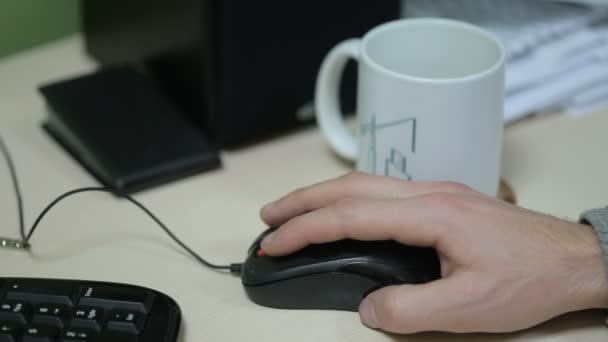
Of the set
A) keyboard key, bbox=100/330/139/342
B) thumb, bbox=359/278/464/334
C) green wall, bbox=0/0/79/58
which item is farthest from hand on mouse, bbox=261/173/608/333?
green wall, bbox=0/0/79/58

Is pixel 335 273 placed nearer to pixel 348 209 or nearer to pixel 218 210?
pixel 348 209

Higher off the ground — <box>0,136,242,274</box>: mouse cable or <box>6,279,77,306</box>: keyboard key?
<box>6,279,77,306</box>: keyboard key

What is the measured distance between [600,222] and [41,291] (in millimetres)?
355

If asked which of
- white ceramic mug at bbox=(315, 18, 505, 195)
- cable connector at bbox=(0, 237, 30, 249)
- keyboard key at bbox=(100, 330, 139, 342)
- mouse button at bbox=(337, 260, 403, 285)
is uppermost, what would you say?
white ceramic mug at bbox=(315, 18, 505, 195)

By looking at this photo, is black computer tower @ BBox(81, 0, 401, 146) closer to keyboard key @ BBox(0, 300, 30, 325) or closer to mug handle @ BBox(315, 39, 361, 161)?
mug handle @ BBox(315, 39, 361, 161)

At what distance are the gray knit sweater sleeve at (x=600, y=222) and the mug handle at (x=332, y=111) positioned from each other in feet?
0.65

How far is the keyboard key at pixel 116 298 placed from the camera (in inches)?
20.2

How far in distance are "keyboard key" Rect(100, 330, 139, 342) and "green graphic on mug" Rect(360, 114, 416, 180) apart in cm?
22

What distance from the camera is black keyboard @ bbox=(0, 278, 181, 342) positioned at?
1.61 feet

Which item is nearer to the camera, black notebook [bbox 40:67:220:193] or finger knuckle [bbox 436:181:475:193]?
finger knuckle [bbox 436:181:475:193]

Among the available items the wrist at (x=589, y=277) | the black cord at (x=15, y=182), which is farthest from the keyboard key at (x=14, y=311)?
the wrist at (x=589, y=277)

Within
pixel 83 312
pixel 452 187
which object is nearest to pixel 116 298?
pixel 83 312

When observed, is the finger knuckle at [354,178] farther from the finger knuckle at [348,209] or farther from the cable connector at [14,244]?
the cable connector at [14,244]

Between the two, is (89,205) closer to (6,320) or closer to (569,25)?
(6,320)
